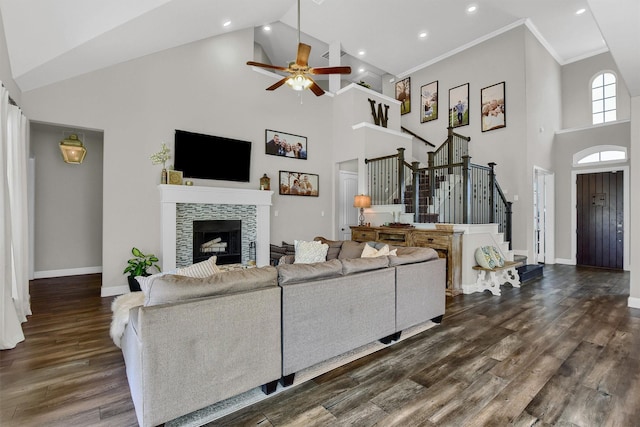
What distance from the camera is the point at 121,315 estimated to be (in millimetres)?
2291

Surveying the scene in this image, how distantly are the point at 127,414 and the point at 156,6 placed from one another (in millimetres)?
4557

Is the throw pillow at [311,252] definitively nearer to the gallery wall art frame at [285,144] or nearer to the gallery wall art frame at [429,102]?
the gallery wall art frame at [285,144]

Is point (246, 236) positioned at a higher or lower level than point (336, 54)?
lower

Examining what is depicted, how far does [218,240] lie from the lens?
5.93 meters

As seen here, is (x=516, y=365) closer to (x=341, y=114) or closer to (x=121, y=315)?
(x=121, y=315)

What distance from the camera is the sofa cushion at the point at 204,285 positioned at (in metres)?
1.75

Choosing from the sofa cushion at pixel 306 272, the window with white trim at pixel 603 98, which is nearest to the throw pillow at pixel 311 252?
the sofa cushion at pixel 306 272

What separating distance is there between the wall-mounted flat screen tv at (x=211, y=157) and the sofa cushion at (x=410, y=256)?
3.85 metres

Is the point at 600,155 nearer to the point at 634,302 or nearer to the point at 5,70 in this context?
the point at 634,302

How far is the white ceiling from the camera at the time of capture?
335cm

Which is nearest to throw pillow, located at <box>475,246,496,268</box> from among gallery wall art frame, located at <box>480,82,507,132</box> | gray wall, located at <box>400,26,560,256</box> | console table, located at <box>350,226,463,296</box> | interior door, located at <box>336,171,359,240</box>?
console table, located at <box>350,226,463,296</box>

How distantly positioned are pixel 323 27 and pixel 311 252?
5472mm

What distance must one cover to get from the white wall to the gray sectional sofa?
10.9 feet

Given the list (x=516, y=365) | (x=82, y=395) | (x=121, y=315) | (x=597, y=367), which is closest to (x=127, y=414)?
(x=82, y=395)
